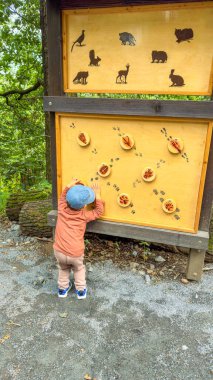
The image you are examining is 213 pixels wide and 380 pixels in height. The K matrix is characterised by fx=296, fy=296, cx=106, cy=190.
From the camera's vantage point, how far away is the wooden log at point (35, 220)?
418 centimetres

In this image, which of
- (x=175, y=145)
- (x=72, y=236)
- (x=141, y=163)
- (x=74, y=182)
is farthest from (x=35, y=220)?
(x=175, y=145)

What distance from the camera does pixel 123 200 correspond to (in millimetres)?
3182

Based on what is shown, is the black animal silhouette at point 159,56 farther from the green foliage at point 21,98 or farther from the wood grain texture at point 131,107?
the green foliage at point 21,98

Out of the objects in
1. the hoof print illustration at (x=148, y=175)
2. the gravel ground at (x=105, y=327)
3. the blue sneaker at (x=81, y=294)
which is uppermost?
the hoof print illustration at (x=148, y=175)

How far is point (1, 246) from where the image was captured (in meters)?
4.05

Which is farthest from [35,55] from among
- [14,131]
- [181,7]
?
[181,7]

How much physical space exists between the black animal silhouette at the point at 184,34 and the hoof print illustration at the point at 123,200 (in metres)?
1.55

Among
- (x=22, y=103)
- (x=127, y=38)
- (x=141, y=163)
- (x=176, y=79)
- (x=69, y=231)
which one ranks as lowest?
(x=69, y=231)

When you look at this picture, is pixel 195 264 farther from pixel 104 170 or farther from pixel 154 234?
pixel 104 170

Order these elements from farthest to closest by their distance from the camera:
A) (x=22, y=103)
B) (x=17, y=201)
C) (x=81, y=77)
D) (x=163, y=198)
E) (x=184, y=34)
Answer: (x=22, y=103) < (x=17, y=201) < (x=163, y=198) < (x=81, y=77) < (x=184, y=34)

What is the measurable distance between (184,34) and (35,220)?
9.71 feet

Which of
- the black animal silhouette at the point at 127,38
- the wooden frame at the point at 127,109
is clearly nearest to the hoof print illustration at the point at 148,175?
the wooden frame at the point at 127,109

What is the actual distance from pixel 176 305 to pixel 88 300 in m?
0.88

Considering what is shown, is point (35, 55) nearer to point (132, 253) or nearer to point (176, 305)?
point (132, 253)
